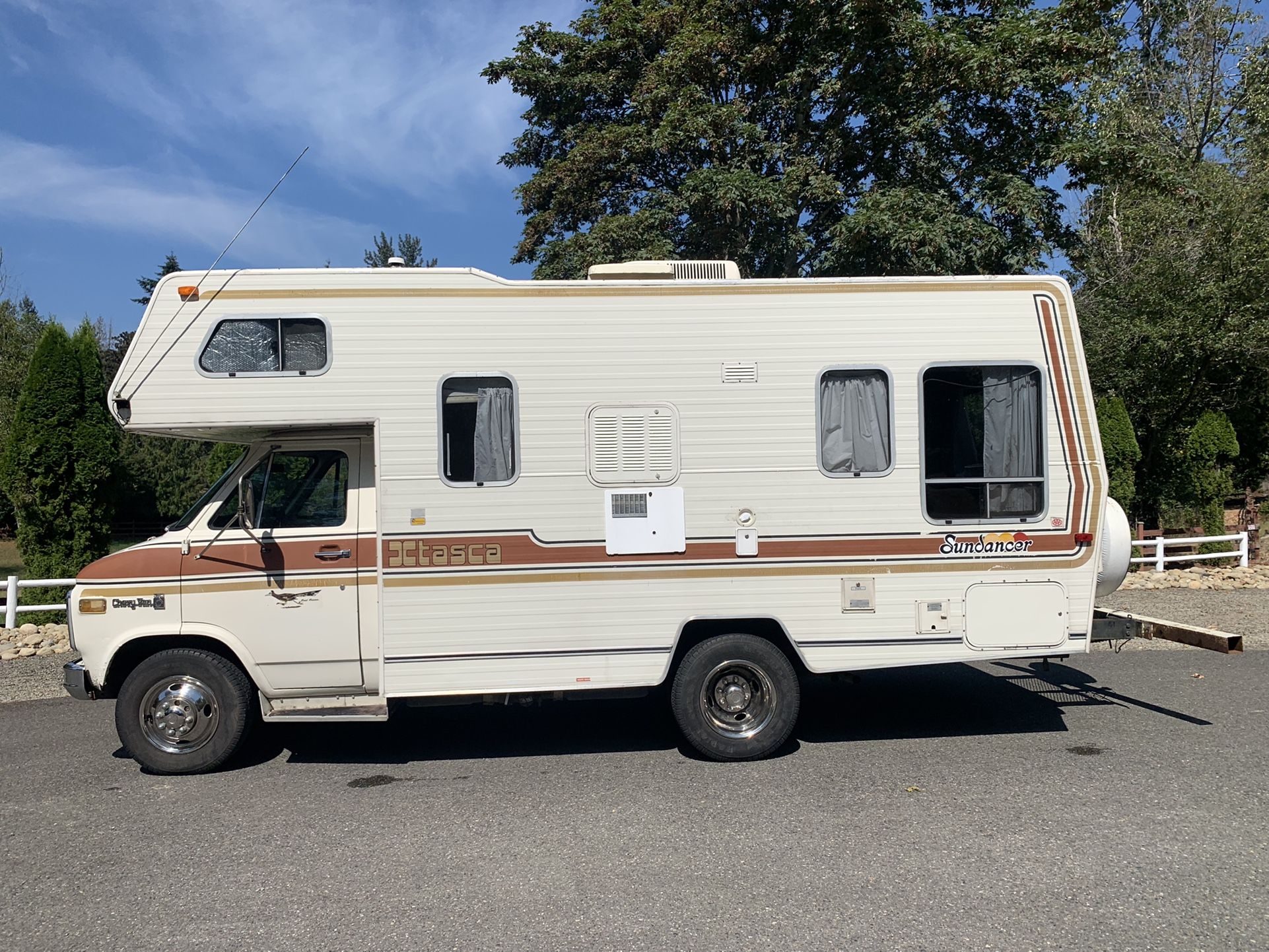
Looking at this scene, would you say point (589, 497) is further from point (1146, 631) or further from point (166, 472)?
point (166, 472)

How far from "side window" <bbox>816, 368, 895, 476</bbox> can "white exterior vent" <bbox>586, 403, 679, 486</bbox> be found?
0.99 metres

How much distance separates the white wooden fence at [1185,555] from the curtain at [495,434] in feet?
35.5

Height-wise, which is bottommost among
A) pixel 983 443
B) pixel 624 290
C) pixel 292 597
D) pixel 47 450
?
pixel 292 597

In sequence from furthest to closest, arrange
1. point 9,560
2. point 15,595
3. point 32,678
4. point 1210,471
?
point 9,560, point 1210,471, point 15,595, point 32,678

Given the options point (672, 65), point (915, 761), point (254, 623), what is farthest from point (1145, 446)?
point (254, 623)

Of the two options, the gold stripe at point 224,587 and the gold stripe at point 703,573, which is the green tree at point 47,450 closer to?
the gold stripe at point 224,587

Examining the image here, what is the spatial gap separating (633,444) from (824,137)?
10.3 m

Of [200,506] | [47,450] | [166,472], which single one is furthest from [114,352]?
[200,506]

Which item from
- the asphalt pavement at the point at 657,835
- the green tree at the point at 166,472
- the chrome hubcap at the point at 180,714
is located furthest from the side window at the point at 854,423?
the green tree at the point at 166,472

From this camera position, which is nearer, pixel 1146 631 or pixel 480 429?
pixel 480 429

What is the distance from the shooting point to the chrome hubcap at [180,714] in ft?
19.1

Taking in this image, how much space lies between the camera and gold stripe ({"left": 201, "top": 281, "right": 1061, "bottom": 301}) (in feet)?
19.0

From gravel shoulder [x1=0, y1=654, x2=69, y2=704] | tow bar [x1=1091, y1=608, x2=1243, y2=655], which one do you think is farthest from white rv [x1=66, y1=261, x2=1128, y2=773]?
gravel shoulder [x1=0, y1=654, x2=69, y2=704]

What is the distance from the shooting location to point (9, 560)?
24.7m
